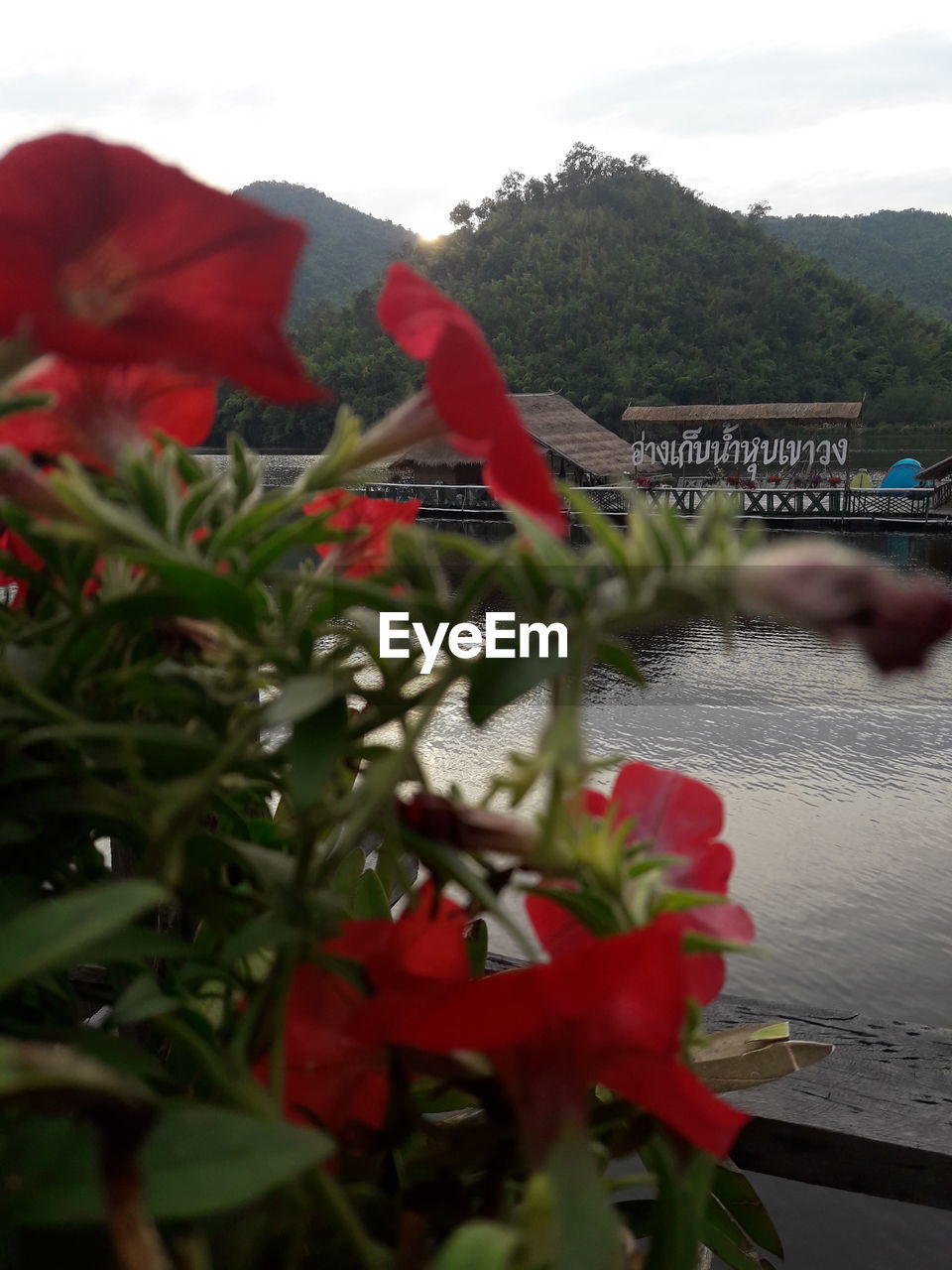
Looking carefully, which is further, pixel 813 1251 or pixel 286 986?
pixel 813 1251

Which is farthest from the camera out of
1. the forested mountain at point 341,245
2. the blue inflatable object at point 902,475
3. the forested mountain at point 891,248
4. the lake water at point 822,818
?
the forested mountain at point 891,248

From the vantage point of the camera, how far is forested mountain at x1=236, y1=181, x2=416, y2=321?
62.8 feet

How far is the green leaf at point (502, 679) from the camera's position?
111 millimetres

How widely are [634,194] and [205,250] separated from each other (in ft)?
82.8

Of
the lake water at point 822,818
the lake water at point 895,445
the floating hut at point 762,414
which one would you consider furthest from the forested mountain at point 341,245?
the lake water at point 822,818

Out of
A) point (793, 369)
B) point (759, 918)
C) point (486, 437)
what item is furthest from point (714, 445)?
point (486, 437)

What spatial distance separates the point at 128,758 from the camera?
117mm

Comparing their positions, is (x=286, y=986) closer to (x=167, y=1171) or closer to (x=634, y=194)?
(x=167, y=1171)

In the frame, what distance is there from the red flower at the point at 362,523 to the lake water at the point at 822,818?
2.7 inches

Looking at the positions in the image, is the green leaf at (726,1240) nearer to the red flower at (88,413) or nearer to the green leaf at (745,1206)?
the green leaf at (745,1206)

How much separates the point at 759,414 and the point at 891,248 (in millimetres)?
18435

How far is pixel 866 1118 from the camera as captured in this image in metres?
0.33

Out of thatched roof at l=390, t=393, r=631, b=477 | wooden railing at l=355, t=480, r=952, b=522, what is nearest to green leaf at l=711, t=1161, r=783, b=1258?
wooden railing at l=355, t=480, r=952, b=522

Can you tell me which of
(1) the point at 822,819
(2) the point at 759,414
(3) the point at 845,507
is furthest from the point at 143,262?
(2) the point at 759,414
